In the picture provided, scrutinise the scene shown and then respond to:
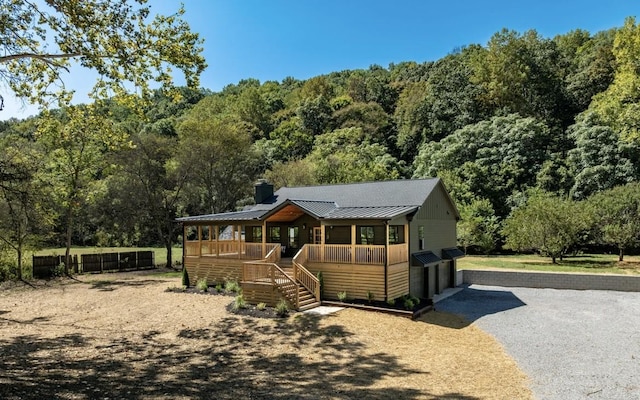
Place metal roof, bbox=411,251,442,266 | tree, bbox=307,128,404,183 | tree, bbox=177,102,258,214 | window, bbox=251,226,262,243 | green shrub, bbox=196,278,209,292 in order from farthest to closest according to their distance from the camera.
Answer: tree, bbox=307,128,404,183 → tree, bbox=177,102,258,214 → window, bbox=251,226,262,243 → green shrub, bbox=196,278,209,292 → metal roof, bbox=411,251,442,266

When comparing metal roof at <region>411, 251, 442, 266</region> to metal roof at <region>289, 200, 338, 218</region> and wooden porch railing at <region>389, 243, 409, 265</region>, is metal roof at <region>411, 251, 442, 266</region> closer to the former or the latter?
wooden porch railing at <region>389, 243, 409, 265</region>

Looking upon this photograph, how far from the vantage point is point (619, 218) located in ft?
99.1

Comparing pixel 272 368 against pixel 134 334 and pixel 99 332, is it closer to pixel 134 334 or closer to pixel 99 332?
pixel 134 334

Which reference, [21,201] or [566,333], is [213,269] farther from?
[566,333]

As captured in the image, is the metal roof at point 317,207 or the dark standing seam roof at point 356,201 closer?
the dark standing seam roof at point 356,201

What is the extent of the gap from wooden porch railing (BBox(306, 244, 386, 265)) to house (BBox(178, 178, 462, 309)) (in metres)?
0.04

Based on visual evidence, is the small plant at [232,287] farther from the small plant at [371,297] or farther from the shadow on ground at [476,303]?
the shadow on ground at [476,303]

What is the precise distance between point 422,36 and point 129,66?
4199 cm

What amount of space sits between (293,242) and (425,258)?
693 centimetres

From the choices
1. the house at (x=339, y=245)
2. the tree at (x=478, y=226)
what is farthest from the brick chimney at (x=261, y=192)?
the tree at (x=478, y=226)

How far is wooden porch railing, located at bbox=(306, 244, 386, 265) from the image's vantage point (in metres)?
16.5

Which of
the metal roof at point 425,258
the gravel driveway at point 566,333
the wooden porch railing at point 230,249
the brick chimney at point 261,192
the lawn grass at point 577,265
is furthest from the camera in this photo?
the lawn grass at point 577,265

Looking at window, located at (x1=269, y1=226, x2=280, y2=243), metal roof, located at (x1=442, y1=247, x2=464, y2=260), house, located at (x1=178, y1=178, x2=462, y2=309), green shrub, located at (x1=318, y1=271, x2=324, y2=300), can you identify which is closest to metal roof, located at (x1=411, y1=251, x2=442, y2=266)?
house, located at (x1=178, y1=178, x2=462, y2=309)

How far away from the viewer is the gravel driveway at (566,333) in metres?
9.37
